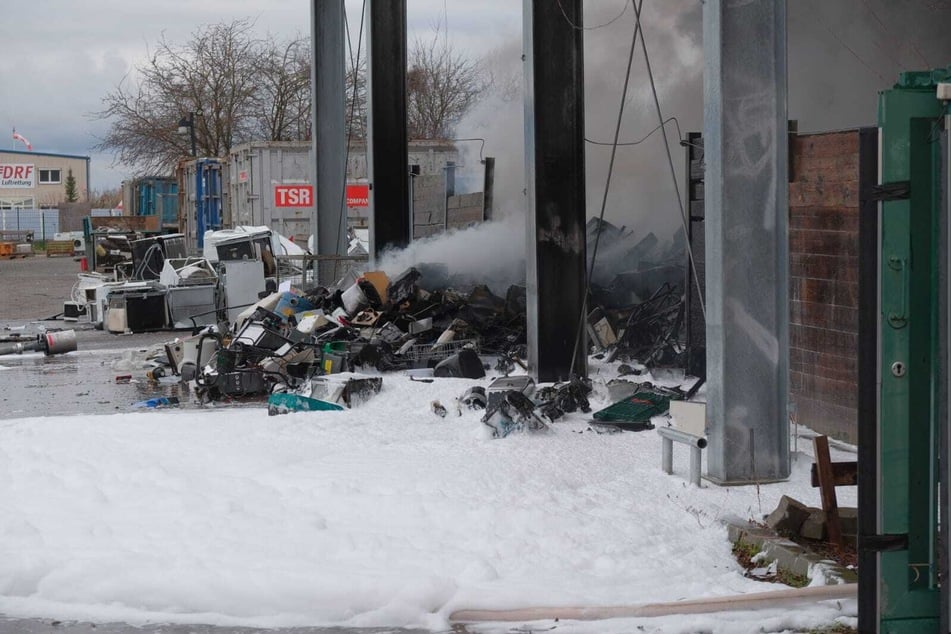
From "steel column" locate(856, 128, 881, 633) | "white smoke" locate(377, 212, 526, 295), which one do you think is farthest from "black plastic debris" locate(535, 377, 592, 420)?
"white smoke" locate(377, 212, 526, 295)

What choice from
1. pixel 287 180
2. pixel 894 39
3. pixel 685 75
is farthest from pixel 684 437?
A: pixel 287 180

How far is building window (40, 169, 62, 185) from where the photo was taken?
113688mm

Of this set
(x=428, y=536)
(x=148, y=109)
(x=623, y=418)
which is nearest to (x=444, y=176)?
(x=623, y=418)

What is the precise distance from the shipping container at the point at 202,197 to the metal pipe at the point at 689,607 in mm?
27132

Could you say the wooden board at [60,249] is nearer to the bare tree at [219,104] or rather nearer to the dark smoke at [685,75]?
the bare tree at [219,104]

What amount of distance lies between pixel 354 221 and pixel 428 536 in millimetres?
22400

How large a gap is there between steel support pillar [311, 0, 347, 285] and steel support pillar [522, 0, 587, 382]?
8.98 metres

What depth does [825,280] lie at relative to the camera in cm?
822

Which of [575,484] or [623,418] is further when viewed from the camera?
[623,418]

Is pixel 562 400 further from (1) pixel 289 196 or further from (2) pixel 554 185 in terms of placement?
(1) pixel 289 196

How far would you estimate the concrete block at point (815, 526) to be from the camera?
565 cm

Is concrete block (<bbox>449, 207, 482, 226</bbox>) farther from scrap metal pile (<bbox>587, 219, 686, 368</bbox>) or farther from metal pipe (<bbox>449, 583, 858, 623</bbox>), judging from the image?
metal pipe (<bbox>449, 583, 858, 623</bbox>)

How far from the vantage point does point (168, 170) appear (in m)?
49.8

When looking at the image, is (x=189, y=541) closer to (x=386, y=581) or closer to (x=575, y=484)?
(x=386, y=581)
